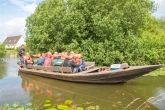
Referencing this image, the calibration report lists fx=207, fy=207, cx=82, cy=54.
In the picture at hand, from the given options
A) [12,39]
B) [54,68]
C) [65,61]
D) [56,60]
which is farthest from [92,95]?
[12,39]

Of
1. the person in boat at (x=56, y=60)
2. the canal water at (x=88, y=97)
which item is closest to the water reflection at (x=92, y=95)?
the canal water at (x=88, y=97)

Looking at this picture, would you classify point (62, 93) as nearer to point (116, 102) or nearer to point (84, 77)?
point (84, 77)

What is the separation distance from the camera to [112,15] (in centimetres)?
1338

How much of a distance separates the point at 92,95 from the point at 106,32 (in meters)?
7.02

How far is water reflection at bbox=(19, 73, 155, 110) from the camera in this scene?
20.9ft

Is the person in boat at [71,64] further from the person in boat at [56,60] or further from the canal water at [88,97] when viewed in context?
the person in boat at [56,60]

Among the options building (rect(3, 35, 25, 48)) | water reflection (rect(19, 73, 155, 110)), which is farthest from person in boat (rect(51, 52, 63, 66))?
building (rect(3, 35, 25, 48))

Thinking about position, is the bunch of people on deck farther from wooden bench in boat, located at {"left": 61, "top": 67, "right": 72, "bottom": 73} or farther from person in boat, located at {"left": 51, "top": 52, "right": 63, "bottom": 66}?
wooden bench in boat, located at {"left": 61, "top": 67, "right": 72, "bottom": 73}

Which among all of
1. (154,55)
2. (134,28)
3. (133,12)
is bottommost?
(154,55)

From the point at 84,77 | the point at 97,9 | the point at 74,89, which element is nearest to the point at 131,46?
the point at 97,9

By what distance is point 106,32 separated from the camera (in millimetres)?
13742

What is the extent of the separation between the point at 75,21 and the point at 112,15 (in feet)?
8.33

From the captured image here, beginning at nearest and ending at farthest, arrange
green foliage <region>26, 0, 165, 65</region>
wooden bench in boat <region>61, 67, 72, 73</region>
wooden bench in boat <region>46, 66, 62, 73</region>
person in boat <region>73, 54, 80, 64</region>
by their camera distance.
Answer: wooden bench in boat <region>61, 67, 72, 73</region> < person in boat <region>73, 54, 80, 64</region> < wooden bench in boat <region>46, 66, 62, 73</region> < green foliage <region>26, 0, 165, 65</region>

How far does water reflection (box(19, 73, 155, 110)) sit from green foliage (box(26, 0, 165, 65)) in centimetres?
481
